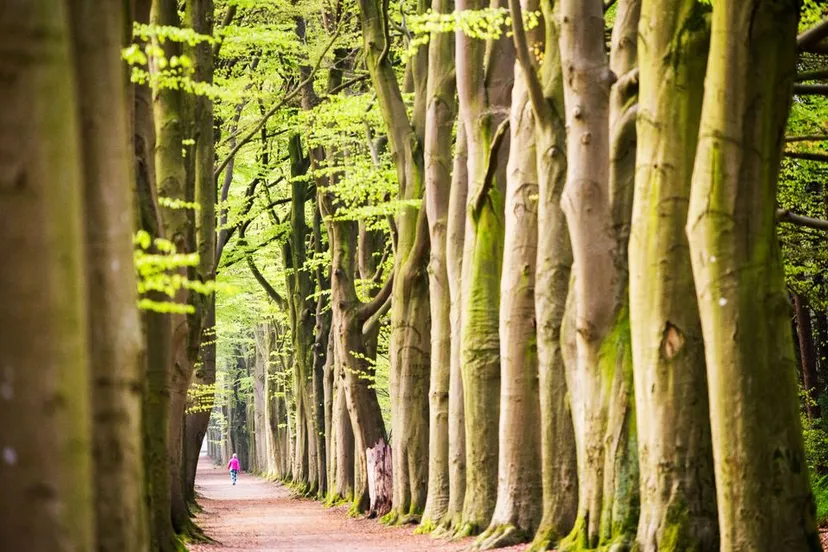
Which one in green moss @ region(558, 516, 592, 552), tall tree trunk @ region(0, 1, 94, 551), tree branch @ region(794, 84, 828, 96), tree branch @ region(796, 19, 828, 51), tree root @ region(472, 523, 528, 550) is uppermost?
tree branch @ region(794, 84, 828, 96)

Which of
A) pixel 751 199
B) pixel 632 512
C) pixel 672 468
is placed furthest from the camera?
pixel 632 512

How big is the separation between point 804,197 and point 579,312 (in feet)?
27.7

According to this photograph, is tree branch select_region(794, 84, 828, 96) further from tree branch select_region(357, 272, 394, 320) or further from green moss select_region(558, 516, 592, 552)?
tree branch select_region(357, 272, 394, 320)

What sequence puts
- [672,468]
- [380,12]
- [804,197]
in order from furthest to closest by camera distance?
1. [380,12]
2. [804,197]
3. [672,468]

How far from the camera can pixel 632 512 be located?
32.3ft

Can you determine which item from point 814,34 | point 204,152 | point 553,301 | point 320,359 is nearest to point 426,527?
point 553,301

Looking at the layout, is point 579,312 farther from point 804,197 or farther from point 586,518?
point 804,197

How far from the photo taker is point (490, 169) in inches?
582

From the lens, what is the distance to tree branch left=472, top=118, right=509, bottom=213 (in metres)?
14.5

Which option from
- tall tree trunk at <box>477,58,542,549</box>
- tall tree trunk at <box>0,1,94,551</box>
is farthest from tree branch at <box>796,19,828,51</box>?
tall tree trunk at <box>0,1,94,551</box>

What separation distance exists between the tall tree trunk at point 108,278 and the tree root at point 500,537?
917cm

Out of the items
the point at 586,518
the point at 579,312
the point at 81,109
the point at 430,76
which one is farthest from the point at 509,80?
the point at 81,109

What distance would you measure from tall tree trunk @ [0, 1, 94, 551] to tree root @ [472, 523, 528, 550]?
1000cm

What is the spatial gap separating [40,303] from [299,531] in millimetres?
17366
